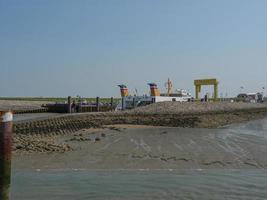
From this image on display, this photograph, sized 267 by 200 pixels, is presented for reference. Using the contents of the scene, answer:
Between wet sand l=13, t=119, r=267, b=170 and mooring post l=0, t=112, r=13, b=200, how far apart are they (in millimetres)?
6904

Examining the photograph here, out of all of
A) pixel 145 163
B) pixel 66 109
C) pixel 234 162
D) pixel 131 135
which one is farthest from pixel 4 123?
pixel 66 109

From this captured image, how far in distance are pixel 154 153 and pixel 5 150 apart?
32.7 feet

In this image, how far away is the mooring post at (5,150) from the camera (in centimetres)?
887

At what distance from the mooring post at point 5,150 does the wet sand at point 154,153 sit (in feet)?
22.7

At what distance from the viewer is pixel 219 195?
1232 cm

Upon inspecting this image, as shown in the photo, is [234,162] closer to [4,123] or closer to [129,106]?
[4,123]

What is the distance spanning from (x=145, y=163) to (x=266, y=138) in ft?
29.7

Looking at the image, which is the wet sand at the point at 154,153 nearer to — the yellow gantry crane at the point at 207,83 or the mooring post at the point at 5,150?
the mooring post at the point at 5,150

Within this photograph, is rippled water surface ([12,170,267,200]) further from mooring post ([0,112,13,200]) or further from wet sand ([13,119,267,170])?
mooring post ([0,112,13,200])

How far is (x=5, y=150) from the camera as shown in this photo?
29.4 feet

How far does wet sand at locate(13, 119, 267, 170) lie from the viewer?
1648 cm

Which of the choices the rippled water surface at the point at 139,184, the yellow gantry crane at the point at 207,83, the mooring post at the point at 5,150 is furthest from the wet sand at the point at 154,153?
the yellow gantry crane at the point at 207,83

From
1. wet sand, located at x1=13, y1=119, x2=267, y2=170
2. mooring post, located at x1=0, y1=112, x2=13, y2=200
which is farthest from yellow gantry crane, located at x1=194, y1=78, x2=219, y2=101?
mooring post, located at x1=0, y1=112, x2=13, y2=200

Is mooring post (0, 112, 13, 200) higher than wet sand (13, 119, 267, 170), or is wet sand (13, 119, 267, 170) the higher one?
mooring post (0, 112, 13, 200)
